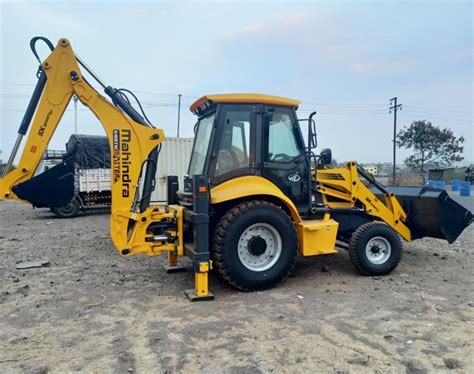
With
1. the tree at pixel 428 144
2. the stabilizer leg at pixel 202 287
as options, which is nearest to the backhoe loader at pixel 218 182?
the stabilizer leg at pixel 202 287

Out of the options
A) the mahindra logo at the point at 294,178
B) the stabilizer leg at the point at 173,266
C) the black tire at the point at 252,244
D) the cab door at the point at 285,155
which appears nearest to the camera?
the black tire at the point at 252,244

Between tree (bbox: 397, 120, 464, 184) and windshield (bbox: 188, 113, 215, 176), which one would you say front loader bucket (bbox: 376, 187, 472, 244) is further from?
tree (bbox: 397, 120, 464, 184)

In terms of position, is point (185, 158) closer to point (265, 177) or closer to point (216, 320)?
point (265, 177)

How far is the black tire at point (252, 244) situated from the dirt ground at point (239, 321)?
0.24 metres

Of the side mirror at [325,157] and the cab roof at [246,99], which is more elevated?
the cab roof at [246,99]

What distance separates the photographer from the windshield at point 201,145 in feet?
18.8

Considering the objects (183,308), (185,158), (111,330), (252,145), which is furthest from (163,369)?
(185,158)

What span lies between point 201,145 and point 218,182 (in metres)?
0.73

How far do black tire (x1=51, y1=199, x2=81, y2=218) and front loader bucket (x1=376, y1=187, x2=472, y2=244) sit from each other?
11.5m

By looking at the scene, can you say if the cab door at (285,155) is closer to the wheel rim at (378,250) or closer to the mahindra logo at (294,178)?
the mahindra logo at (294,178)

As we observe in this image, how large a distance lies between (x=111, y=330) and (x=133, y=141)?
2.52 metres

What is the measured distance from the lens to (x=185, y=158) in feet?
50.5

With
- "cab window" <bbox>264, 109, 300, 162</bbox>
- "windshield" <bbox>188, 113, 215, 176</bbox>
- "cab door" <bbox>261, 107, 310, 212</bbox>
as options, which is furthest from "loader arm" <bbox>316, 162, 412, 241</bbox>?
"windshield" <bbox>188, 113, 215, 176</bbox>

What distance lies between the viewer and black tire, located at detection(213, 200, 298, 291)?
5.16m
